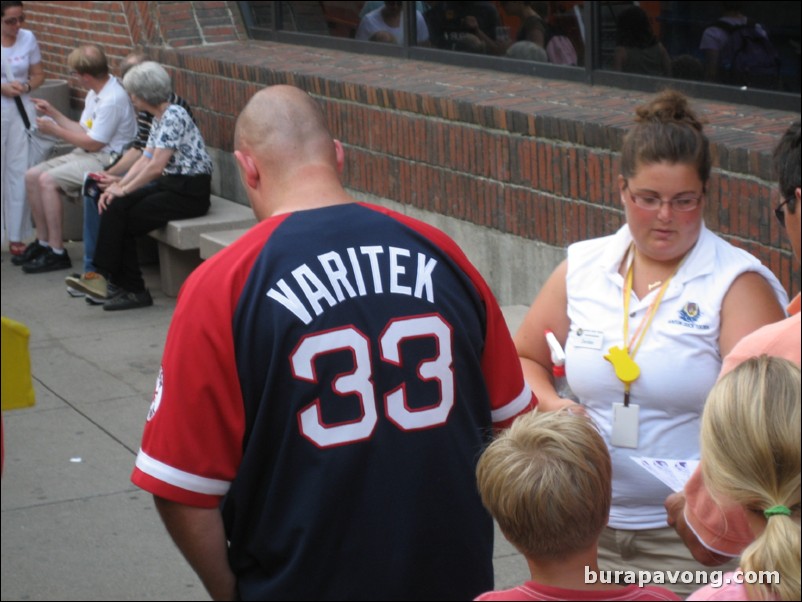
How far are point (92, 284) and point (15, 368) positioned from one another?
7.05 metres

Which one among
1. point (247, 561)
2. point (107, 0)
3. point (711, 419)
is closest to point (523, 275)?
point (247, 561)

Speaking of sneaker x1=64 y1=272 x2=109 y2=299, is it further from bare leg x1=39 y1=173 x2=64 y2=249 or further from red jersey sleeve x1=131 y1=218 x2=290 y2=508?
red jersey sleeve x1=131 y1=218 x2=290 y2=508

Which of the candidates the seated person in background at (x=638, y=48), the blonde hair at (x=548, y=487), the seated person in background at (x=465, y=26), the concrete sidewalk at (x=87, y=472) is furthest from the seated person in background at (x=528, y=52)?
the blonde hair at (x=548, y=487)

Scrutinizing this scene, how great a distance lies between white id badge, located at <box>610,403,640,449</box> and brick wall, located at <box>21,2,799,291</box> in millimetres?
2187

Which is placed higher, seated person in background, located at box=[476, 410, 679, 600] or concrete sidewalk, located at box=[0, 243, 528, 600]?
seated person in background, located at box=[476, 410, 679, 600]

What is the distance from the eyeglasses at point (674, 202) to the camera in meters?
3.19

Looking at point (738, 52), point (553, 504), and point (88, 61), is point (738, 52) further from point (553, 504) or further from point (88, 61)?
point (88, 61)

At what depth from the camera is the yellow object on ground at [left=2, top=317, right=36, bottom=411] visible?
6.85ft

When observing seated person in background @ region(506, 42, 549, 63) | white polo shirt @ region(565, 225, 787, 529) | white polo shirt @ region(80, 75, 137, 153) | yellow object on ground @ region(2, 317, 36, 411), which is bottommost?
white polo shirt @ region(80, 75, 137, 153)

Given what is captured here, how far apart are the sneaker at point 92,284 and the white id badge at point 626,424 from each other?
20.7 feet

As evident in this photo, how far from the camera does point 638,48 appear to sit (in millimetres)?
6797

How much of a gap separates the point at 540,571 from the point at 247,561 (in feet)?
2.64

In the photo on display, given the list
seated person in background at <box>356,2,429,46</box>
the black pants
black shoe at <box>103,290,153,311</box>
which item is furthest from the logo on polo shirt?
black shoe at <box>103,290,153,311</box>

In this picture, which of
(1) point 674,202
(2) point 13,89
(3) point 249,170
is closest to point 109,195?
(2) point 13,89
